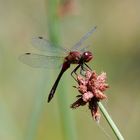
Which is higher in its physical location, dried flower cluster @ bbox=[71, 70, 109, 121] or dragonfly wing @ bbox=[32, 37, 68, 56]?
dragonfly wing @ bbox=[32, 37, 68, 56]

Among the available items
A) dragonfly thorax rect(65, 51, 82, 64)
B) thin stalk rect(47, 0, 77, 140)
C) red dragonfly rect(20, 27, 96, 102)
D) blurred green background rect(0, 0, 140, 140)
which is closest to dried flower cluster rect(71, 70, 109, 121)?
red dragonfly rect(20, 27, 96, 102)

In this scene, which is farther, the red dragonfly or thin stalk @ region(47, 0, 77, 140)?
thin stalk @ region(47, 0, 77, 140)

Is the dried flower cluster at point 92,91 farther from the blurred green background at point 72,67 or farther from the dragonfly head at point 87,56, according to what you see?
the blurred green background at point 72,67

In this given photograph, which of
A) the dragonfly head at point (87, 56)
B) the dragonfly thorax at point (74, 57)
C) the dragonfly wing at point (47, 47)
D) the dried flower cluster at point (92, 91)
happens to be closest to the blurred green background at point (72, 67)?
the dragonfly wing at point (47, 47)

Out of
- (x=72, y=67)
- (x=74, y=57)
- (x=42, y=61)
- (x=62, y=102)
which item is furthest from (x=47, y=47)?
(x=72, y=67)

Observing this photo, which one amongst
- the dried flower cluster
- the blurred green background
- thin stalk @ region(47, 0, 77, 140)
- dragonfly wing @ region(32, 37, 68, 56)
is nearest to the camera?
the dried flower cluster

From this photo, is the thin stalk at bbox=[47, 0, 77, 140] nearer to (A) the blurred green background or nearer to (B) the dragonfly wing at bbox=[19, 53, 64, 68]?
(B) the dragonfly wing at bbox=[19, 53, 64, 68]
